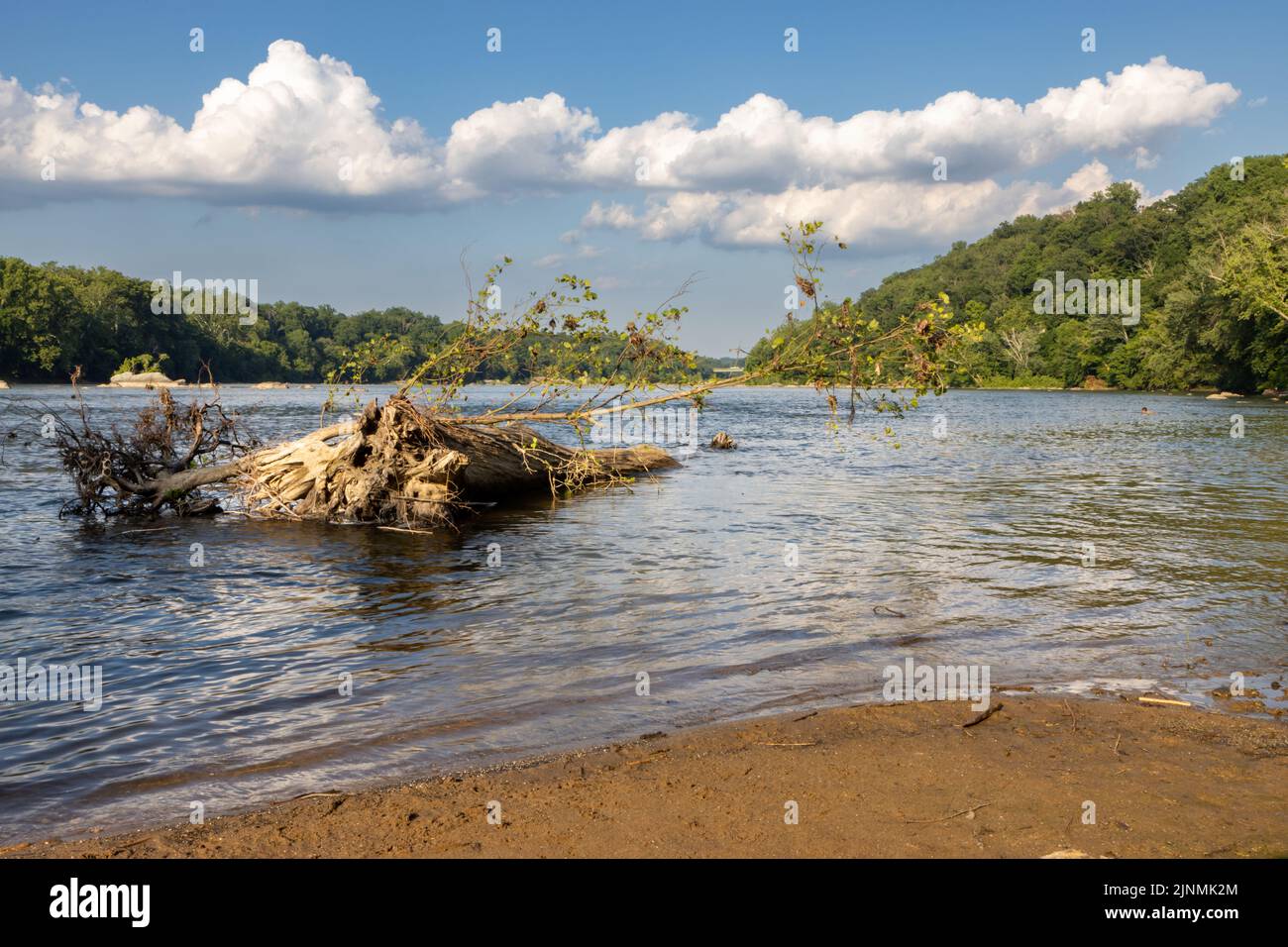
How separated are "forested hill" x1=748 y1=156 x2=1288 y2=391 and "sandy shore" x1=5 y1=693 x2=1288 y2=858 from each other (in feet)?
29.3

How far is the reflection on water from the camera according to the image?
6238mm

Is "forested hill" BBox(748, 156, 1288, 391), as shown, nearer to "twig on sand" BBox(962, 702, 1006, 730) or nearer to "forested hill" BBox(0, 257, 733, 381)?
"twig on sand" BBox(962, 702, 1006, 730)

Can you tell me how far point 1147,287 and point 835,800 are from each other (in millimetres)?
126693

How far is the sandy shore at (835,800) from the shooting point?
14.9 ft

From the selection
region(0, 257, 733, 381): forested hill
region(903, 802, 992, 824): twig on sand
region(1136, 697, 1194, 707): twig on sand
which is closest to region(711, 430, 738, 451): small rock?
region(1136, 697, 1194, 707): twig on sand

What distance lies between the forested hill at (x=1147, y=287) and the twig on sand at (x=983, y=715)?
8185mm

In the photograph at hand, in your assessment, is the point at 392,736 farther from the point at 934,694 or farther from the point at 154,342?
the point at 154,342

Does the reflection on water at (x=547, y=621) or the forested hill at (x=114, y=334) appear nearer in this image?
the reflection on water at (x=547, y=621)

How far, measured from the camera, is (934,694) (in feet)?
23.3

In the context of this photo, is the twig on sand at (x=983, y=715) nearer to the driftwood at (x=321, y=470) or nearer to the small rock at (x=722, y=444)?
the driftwood at (x=321, y=470)

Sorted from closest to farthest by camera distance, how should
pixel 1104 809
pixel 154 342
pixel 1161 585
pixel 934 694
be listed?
pixel 1104 809 → pixel 934 694 → pixel 1161 585 → pixel 154 342

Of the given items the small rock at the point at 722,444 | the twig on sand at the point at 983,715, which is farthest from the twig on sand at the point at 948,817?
the small rock at the point at 722,444
